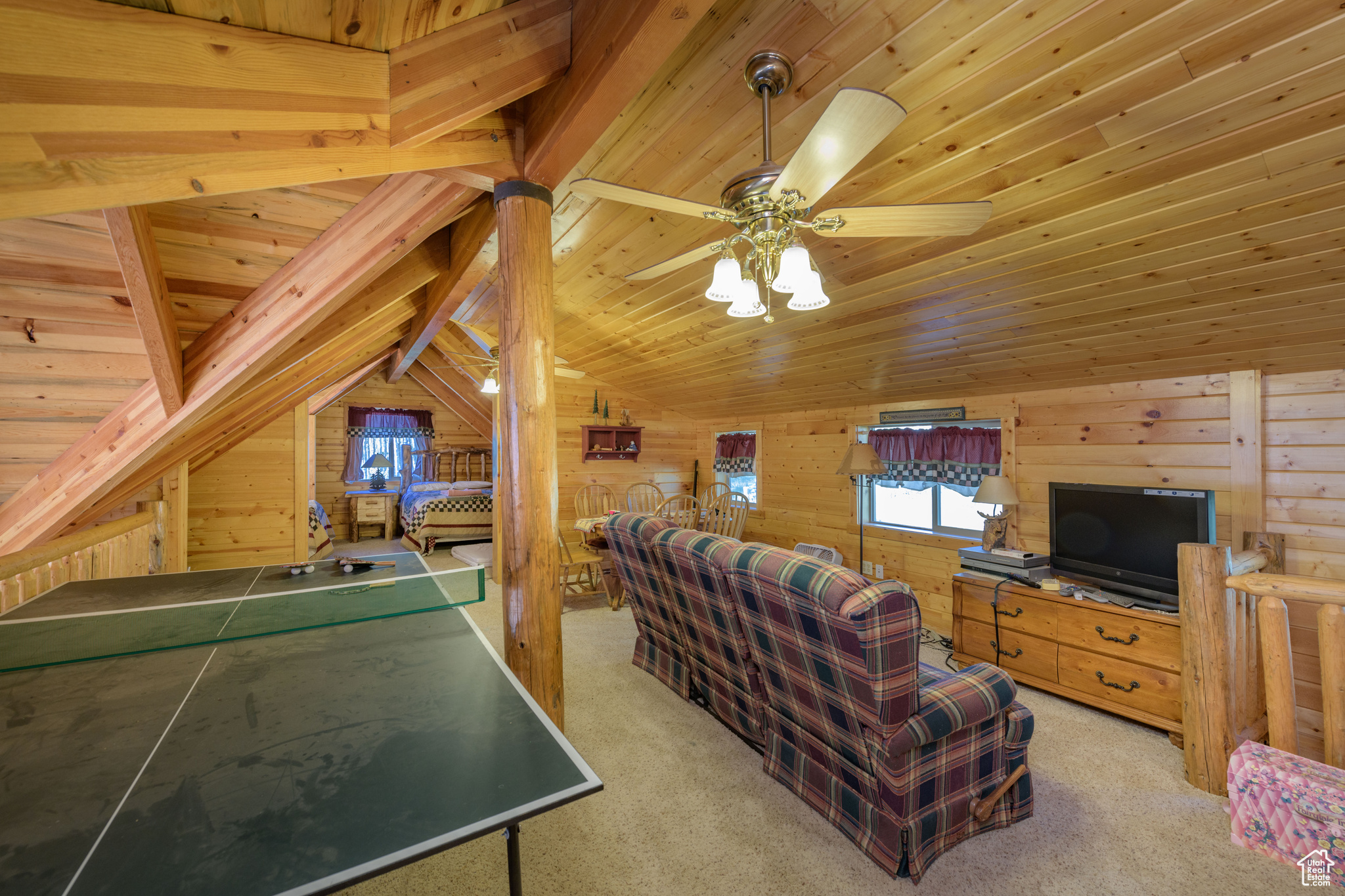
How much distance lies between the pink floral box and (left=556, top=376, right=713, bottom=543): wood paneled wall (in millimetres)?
4932

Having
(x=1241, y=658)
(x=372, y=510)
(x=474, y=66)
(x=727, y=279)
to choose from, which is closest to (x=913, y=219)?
(x=727, y=279)

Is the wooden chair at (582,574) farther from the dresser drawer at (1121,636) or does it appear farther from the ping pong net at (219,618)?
the dresser drawer at (1121,636)

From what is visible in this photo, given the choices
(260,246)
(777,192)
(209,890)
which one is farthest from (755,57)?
(209,890)

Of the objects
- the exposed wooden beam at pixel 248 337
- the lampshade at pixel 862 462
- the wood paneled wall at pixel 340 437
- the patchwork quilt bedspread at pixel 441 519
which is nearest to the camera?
the exposed wooden beam at pixel 248 337

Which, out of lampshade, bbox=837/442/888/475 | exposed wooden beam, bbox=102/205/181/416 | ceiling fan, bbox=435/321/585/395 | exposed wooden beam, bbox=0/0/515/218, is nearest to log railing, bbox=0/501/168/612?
exposed wooden beam, bbox=102/205/181/416

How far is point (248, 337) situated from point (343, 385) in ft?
17.5

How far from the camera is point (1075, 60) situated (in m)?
1.60

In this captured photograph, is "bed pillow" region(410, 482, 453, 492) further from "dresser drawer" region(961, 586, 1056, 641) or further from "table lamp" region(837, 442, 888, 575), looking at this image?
"dresser drawer" region(961, 586, 1056, 641)

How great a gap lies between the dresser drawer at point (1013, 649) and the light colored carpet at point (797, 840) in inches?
15.6

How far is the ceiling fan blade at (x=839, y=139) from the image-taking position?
3.67 ft

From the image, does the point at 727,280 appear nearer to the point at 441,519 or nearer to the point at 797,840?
the point at 797,840

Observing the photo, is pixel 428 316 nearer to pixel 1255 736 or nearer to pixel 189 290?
pixel 189 290

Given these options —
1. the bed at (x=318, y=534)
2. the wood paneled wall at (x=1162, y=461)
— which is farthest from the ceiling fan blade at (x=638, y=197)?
the bed at (x=318, y=534)

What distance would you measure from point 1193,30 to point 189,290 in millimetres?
3380
